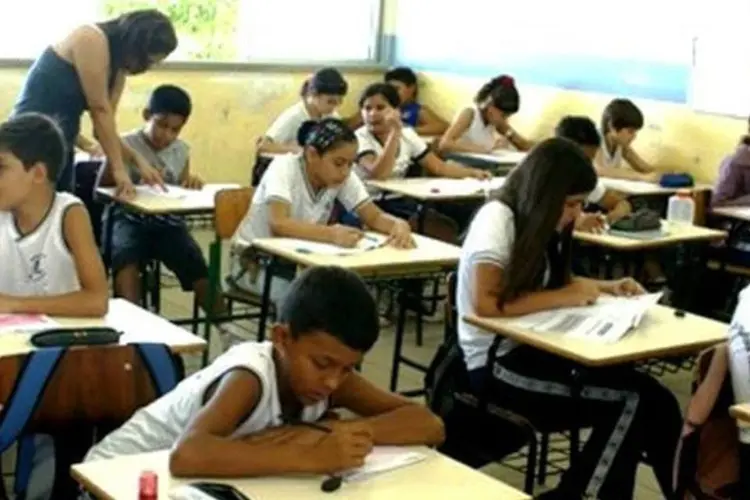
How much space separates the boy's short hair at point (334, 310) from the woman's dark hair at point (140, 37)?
103 inches

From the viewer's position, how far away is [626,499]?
3336 millimetres

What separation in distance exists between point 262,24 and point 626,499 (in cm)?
588

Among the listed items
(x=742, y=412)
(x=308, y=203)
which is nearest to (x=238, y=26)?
(x=308, y=203)

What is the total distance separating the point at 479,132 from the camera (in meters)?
7.68

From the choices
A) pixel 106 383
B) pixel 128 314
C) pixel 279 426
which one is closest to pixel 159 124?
pixel 128 314

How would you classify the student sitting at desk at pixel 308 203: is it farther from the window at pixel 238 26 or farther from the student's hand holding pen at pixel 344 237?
the window at pixel 238 26

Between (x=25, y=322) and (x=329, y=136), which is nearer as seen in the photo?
(x=25, y=322)

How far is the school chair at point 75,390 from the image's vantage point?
254 centimetres

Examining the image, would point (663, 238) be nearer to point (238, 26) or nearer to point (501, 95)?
point (501, 95)

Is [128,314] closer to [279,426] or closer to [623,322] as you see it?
[279,426]

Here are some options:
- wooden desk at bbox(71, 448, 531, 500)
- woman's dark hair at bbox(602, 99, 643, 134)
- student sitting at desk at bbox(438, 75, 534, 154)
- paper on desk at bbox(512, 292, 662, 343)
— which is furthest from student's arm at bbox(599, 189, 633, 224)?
wooden desk at bbox(71, 448, 531, 500)

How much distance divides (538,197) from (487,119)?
14.3 feet

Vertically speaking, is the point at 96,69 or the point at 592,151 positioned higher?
the point at 96,69

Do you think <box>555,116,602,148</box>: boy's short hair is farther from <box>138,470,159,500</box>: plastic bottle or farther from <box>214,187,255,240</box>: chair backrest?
<box>138,470,159,500</box>: plastic bottle
